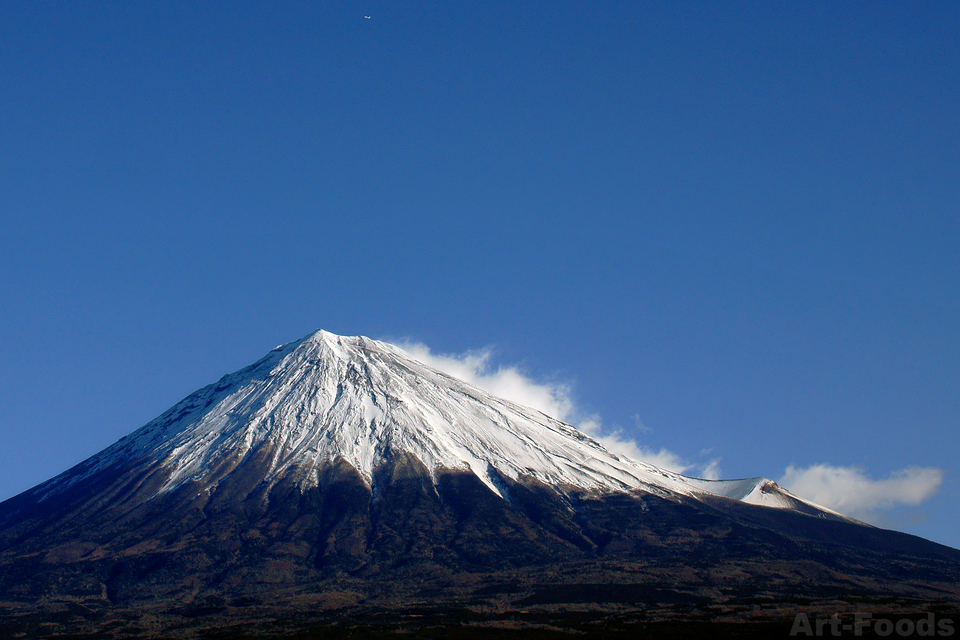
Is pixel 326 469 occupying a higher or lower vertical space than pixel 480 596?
higher

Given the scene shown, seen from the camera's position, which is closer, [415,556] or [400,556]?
[415,556]

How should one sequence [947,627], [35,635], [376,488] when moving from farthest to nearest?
[376,488] → [35,635] → [947,627]

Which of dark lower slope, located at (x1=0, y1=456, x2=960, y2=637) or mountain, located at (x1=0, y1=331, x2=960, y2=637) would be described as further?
dark lower slope, located at (x1=0, y1=456, x2=960, y2=637)

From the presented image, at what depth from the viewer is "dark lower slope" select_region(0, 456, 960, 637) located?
135 metres

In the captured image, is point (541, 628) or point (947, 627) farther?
point (541, 628)

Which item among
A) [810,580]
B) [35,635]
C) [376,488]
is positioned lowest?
[35,635]

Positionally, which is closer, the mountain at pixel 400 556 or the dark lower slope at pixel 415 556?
the mountain at pixel 400 556

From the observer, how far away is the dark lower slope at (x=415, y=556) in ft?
443

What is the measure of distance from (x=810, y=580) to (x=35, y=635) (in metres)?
120

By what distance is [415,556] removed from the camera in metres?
162

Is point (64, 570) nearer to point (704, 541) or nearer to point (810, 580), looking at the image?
point (704, 541)

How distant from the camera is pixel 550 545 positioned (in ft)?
555

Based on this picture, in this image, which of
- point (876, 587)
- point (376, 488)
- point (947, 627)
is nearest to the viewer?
point (947, 627)

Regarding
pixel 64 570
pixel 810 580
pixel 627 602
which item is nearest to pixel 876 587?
pixel 810 580
